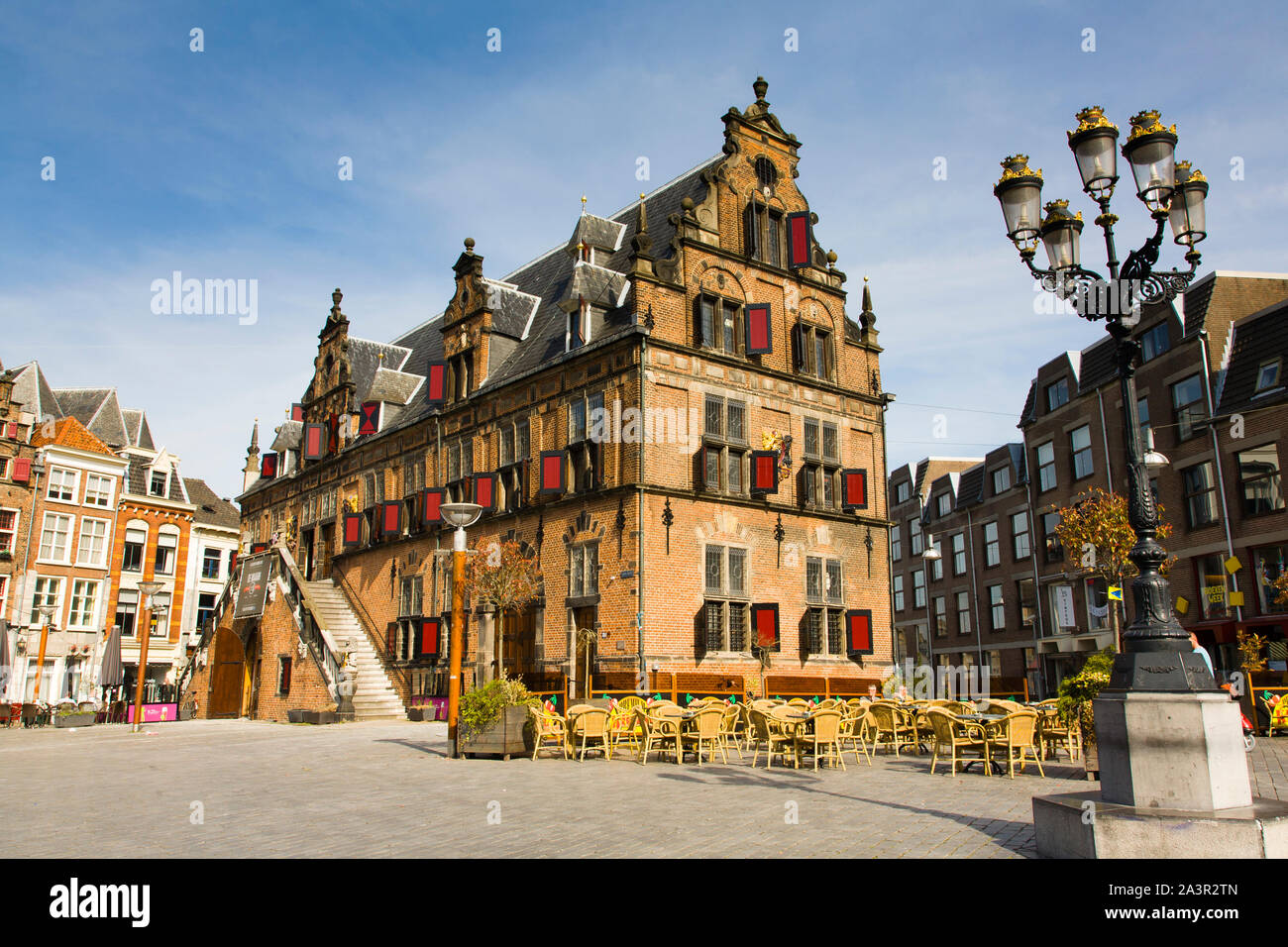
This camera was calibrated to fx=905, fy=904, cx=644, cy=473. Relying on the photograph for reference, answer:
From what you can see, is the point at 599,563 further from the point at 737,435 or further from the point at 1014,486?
the point at 1014,486

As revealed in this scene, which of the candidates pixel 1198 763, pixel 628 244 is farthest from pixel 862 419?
pixel 1198 763

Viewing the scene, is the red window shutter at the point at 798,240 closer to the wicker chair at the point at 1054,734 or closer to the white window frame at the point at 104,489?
the wicker chair at the point at 1054,734

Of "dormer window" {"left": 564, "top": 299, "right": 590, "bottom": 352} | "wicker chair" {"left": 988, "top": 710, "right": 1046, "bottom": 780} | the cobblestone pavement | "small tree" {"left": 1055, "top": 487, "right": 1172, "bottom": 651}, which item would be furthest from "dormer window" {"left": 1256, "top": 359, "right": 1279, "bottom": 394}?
"wicker chair" {"left": 988, "top": 710, "right": 1046, "bottom": 780}

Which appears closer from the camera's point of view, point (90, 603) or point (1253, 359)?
point (1253, 359)

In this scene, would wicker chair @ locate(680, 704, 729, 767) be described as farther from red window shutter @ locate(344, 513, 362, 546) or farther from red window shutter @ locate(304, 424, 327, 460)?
red window shutter @ locate(304, 424, 327, 460)

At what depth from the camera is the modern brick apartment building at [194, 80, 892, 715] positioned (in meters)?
23.0

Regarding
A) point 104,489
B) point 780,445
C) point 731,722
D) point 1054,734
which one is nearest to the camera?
point 1054,734

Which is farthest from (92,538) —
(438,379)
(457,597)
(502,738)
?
(502,738)

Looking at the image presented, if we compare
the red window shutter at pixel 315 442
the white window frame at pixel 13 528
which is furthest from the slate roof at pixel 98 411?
the red window shutter at pixel 315 442

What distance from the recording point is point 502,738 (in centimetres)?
1484

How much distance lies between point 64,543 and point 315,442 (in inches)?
585

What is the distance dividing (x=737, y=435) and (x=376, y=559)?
15.7 m

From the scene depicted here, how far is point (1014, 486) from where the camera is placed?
4409 cm

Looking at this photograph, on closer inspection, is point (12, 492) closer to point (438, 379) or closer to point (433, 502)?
point (438, 379)
